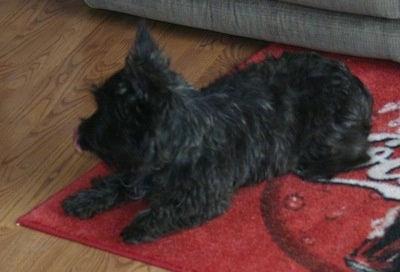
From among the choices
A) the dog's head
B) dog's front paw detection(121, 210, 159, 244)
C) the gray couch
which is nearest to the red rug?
dog's front paw detection(121, 210, 159, 244)

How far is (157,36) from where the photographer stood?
2.91 meters

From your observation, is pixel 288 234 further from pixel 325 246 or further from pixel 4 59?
pixel 4 59

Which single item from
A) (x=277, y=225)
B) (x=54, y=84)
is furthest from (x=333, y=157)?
(x=54, y=84)

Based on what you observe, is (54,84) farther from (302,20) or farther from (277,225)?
(277,225)

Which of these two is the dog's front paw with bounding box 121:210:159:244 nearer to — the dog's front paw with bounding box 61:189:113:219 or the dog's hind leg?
the dog's front paw with bounding box 61:189:113:219

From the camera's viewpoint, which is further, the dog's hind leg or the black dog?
the dog's hind leg

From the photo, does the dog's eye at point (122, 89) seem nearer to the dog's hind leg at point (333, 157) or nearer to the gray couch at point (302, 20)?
the dog's hind leg at point (333, 157)

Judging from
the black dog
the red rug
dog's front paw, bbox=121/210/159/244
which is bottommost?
the red rug

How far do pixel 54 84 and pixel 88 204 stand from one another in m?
0.78

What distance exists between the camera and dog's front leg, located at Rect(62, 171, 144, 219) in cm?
207

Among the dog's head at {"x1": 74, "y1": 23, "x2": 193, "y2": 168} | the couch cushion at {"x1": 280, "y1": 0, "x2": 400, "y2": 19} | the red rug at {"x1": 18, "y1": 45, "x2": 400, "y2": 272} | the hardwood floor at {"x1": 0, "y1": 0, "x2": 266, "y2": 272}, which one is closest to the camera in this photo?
the dog's head at {"x1": 74, "y1": 23, "x2": 193, "y2": 168}

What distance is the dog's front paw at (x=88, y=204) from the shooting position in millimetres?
2066

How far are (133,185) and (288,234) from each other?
0.43 metres

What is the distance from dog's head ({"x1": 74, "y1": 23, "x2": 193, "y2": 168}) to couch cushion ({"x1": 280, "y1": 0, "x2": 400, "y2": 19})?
0.76 metres
